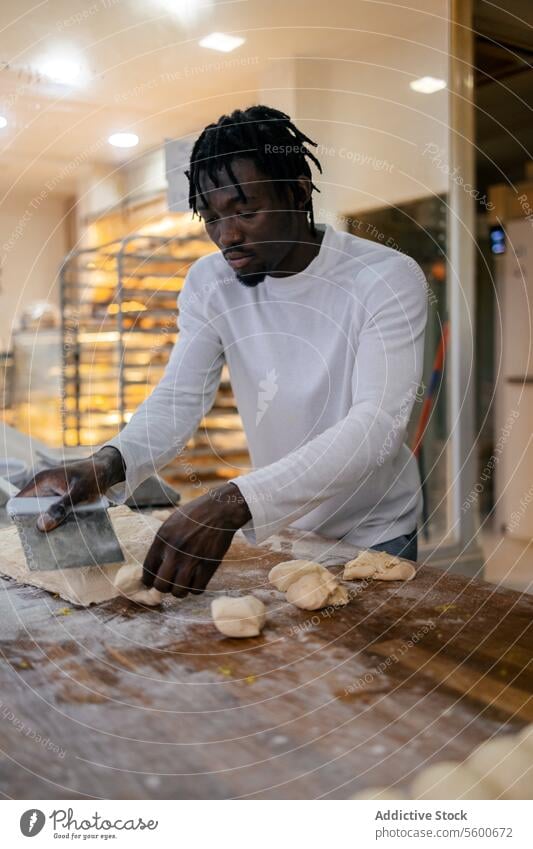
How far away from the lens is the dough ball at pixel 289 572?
2.37 feet

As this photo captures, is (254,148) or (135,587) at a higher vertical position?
(254,148)

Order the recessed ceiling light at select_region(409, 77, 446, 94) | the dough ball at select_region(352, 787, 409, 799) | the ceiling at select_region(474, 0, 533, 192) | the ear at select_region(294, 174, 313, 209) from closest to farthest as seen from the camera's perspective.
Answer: the dough ball at select_region(352, 787, 409, 799) < the ear at select_region(294, 174, 313, 209) < the recessed ceiling light at select_region(409, 77, 446, 94) < the ceiling at select_region(474, 0, 533, 192)

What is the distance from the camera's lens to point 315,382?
2.89ft

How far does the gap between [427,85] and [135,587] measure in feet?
4.41

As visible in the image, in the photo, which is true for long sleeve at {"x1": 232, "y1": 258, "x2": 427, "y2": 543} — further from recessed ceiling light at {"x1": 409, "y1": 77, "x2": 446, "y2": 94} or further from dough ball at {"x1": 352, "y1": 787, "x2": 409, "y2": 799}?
recessed ceiling light at {"x1": 409, "y1": 77, "x2": 446, "y2": 94}

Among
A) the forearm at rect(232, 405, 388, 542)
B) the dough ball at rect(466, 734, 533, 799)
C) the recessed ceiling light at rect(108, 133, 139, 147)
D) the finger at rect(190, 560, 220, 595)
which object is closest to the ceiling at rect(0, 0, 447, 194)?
the recessed ceiling light at rect(108, 133, 139, 147)

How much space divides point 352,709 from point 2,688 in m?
0.25

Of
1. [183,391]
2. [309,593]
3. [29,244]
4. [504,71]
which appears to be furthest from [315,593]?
[504,71]

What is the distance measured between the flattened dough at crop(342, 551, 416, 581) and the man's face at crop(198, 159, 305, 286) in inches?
13.6

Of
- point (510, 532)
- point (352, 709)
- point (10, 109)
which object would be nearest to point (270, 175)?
point (10, 109)

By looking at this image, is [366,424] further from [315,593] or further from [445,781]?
[445,781]

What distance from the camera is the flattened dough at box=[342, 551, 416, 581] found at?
750 mm
